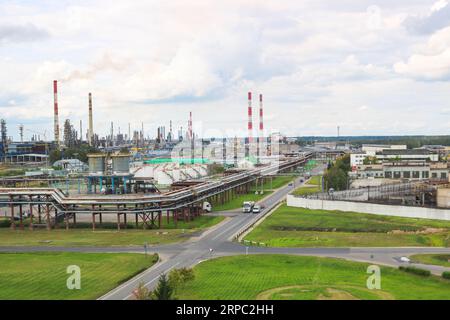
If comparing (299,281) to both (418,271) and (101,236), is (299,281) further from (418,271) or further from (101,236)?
(101,236)

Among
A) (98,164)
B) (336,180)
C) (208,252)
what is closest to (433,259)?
(208,252)

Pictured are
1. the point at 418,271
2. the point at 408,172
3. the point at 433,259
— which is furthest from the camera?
the point at 408,172

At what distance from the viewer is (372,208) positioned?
2665 inches

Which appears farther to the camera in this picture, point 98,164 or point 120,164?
point 98,164

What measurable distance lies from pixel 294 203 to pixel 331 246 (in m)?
29.0

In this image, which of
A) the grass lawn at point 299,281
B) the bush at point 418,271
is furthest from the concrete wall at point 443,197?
the bush at point 418,271

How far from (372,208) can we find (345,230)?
12.1 metres

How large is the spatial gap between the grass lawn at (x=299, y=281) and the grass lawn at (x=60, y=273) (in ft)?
16.8

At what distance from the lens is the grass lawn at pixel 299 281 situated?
3206 centimetres

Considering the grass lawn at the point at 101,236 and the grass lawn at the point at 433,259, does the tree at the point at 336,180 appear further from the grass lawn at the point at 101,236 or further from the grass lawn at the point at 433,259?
the grass lawn at the point at 433,259
